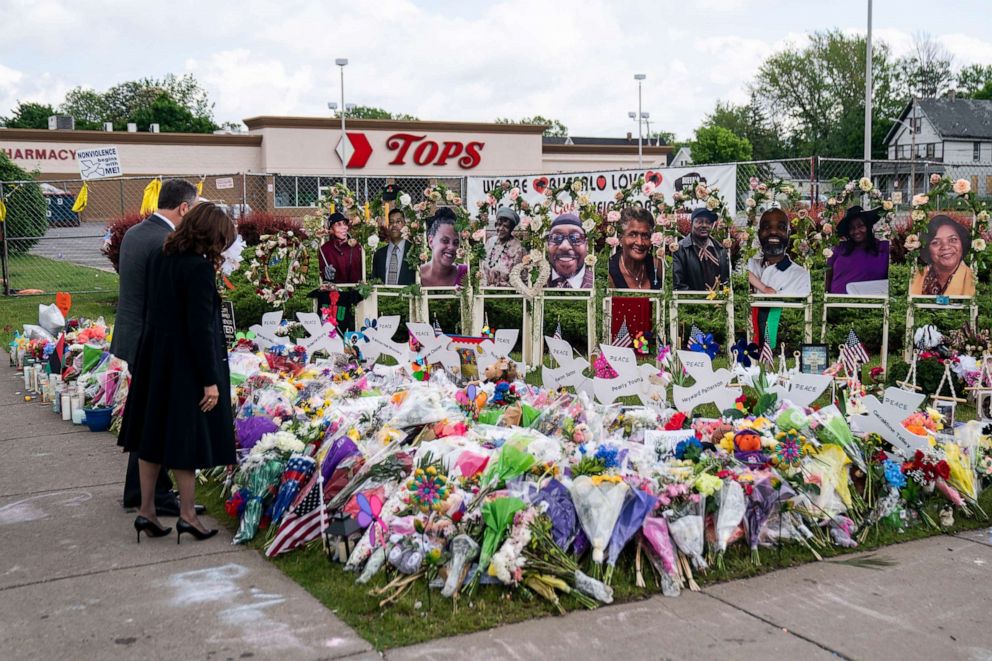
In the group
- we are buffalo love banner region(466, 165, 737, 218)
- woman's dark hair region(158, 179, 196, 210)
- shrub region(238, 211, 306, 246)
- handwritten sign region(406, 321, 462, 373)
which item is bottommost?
handwritten sign region(406, 321, 462, 373)

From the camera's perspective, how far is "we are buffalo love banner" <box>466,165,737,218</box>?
997 cm

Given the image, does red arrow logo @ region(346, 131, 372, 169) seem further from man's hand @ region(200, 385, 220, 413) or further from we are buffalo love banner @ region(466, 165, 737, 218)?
man's hand @ region(200, 385, 220, 413)

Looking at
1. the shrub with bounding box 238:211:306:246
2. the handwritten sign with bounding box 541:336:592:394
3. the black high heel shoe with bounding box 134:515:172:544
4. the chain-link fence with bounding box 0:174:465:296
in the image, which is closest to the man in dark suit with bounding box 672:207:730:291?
the handwritten sign with bounding box 541:336:592:394

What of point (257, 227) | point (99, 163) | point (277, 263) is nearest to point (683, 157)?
point (257, 227)

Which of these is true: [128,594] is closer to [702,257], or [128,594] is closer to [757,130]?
[702,257]

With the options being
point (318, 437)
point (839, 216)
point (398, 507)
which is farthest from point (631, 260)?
point (398, 507)

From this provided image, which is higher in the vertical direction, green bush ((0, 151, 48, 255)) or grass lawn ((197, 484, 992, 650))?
green bush ((0, 151, 48, 255))

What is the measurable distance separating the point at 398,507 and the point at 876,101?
6771 cm

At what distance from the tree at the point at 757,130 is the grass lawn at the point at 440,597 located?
60.4m

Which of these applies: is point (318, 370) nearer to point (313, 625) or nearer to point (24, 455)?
point (24, 455)

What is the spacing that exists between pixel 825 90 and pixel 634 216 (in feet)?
189

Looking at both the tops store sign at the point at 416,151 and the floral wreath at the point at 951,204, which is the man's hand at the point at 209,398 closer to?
the floral wreath at the point at 951,204

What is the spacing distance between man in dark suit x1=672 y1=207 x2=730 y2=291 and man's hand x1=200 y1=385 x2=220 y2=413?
596cm

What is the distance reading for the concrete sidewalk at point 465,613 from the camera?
140 inches
